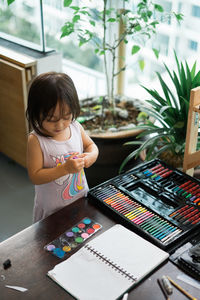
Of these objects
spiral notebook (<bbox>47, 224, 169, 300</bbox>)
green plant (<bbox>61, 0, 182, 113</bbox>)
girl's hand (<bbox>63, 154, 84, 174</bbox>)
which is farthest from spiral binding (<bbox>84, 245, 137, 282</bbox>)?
green plant (<bbox>61, 0, 182, 113</bbox>)

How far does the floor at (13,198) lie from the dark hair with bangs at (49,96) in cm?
120

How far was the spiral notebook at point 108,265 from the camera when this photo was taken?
1183 mm

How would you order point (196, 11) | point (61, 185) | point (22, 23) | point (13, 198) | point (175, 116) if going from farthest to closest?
point (22, 23) < point (196, 11) < point (13, 198) < point (175, 116) < point (61, 185)

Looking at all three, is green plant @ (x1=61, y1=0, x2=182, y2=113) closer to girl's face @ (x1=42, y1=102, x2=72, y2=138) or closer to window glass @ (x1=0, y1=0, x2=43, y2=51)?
window glass @ (x1=0, y1=0, x2=43, y2=51)

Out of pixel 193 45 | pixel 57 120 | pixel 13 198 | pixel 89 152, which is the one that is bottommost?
pixel 13 198

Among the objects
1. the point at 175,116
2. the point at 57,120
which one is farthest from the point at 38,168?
the point at 175,116

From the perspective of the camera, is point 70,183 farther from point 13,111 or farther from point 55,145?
point 13,111

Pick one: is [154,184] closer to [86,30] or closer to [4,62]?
[86,30]

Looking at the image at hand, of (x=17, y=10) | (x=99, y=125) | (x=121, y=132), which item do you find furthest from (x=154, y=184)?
(x=17, y=10)

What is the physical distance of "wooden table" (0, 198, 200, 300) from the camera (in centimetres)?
117

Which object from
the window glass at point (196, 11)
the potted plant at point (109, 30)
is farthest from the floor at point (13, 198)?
the window glass at point (196, 11)

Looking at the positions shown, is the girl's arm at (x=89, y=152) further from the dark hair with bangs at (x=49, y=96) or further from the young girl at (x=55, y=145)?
the dark hair with bangs at (x=49, y=96)

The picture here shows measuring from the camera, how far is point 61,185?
1612 mm

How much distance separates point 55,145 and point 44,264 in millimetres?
469
